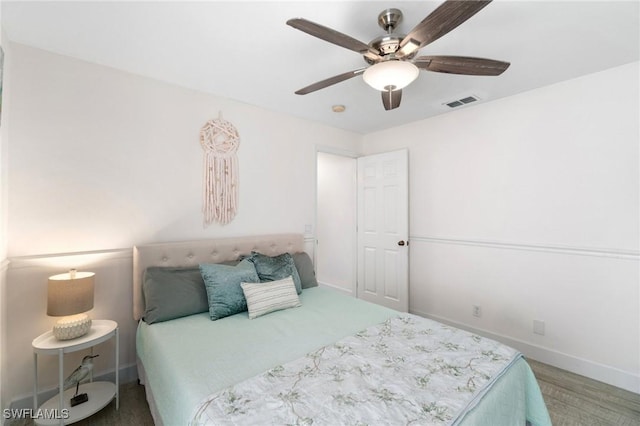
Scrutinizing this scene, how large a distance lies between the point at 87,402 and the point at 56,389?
357mm

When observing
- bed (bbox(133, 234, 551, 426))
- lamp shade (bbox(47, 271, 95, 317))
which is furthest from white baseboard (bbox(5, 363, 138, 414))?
lamp shade (bbox(47, 271, 95, 317))

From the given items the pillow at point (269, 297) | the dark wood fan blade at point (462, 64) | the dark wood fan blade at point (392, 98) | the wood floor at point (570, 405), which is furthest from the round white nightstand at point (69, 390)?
the dark wood fan blade at point (462, 64)

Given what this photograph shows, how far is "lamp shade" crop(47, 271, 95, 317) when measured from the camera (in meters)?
1.73

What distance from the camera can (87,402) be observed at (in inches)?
70.3

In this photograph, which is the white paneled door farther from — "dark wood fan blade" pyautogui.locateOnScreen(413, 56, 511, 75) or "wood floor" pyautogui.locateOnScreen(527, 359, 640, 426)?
"dark wood fan blade" pyautogui.locateOnScreen(413, 56, 511, 75)

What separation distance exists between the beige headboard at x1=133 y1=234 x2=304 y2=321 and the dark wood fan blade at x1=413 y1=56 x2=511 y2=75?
2072mm

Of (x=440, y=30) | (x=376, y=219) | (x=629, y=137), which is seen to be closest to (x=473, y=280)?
(x=376, y=219)

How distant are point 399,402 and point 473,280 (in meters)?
A: 2.23

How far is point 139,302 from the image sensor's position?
7.05ft

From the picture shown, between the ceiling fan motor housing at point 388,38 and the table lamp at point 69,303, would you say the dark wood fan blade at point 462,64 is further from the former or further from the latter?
the table lamp at point 69,303

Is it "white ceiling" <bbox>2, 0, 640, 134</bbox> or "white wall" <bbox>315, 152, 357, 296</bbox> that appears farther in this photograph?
"white wall" <bbox>315, 152, 357, 296</bbox>

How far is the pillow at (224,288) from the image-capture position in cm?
207

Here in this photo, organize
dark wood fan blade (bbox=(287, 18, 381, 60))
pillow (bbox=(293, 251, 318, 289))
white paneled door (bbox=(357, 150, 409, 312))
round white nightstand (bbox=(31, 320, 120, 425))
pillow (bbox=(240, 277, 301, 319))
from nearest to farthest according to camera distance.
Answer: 1. dark wood fan blade (bbox=(287, 18, 381, 60))
2. round white nightstand (bbox=(31, 320, 120, 425))
3. pillow (bbox=(240, 277, 301, 319))
4. pillow (bbox=(293, 251, 318, 289))
5. white paneled door (bbox=(357, 150, 409, 312))

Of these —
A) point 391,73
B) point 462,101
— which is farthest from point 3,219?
point 462,101
